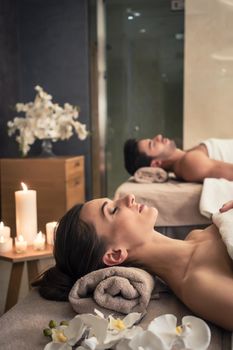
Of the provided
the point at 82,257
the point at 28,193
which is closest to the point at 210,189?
the point at 28,193

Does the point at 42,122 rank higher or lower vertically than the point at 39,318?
higher

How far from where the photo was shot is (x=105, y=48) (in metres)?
3.46

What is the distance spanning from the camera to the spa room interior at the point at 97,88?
2.79 metres

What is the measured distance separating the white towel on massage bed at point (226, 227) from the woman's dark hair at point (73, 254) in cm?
31

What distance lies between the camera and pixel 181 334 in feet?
→ 2.47

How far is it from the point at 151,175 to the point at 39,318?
57.3 inches

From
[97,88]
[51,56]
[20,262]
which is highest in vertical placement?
[51,56]

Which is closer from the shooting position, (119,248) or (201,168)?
(119,248)

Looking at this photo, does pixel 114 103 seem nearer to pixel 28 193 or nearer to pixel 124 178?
pixel 124 178

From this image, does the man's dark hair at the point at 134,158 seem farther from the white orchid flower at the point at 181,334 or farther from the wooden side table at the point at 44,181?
the white orchid flower at the point at 181,334

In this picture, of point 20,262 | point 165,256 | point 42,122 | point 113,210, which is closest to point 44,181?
point 42,122

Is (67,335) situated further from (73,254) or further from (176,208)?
(176,208)

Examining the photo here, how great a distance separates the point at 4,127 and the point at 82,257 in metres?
2.29

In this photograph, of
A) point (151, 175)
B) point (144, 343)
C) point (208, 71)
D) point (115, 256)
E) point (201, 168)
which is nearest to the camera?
point (144, 343)
